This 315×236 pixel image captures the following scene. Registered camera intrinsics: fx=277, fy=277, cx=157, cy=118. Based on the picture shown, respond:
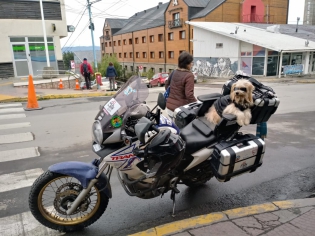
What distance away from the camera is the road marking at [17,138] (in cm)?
616

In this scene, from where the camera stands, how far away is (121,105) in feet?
9.04

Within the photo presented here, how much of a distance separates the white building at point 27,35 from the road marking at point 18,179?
18.3 m

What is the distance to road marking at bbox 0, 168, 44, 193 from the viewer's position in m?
3.97

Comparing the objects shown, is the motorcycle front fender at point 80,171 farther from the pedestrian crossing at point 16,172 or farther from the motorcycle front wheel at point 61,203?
the pedestrian crossing at point 16,172

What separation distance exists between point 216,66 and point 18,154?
27113mm

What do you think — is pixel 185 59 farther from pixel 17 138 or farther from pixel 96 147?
pixel 17 138

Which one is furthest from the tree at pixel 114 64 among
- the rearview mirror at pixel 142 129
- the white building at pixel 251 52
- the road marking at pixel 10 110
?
the rearview mirror at pixel 142 129

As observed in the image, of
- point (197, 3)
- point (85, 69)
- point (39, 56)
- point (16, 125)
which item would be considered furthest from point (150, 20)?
point (16, 125)

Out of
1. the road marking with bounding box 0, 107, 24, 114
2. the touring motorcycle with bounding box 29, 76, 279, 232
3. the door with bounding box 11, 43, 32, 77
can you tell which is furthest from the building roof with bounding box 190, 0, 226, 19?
the touring motorcycle with bounding box 29, 76, 279, 232

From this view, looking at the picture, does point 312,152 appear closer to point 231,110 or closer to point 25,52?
point 231,110

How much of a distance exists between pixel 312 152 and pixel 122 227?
13.2 ft

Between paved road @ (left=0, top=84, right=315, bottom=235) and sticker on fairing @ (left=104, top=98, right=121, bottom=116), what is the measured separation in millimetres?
1304

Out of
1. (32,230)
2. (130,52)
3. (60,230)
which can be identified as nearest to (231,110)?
(60,230)

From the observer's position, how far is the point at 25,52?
2055cm
